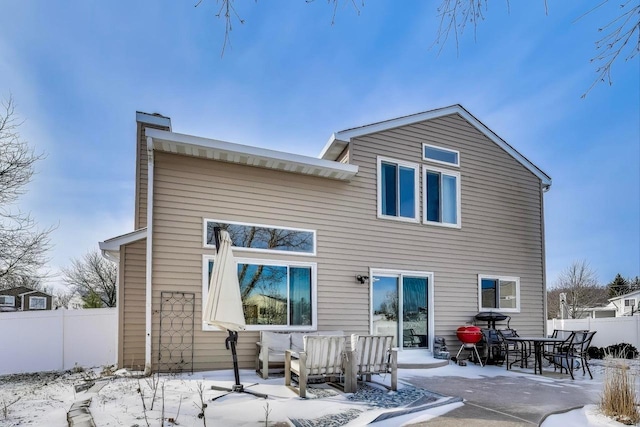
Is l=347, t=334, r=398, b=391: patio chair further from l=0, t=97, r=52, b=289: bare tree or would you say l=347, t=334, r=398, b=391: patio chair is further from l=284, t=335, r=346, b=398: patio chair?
l=0, t=97, r=52, b=289: bare tree

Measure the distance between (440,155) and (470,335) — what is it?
4.24 m

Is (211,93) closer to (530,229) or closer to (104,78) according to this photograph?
(104,78)

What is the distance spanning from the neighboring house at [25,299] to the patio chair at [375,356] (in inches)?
907

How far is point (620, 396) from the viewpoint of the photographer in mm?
4539

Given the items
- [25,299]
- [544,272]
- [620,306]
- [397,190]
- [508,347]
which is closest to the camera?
[508,347]

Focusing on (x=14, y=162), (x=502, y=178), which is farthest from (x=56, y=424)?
(x=502, y=178)

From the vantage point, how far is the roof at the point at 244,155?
7055 mm

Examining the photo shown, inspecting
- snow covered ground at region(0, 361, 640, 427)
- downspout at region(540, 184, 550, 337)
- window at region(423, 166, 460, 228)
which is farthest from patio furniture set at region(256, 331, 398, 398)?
downspout at region(540, 184, 550, 337)

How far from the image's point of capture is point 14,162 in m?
11.0

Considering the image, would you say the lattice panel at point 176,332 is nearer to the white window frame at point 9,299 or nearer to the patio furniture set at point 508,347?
the patio furniture set at point 508,347

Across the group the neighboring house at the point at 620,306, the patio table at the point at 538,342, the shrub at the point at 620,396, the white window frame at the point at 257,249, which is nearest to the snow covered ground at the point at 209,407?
the shrub at the point at 620,396

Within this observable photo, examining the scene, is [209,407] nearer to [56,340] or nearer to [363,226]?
[363,226]

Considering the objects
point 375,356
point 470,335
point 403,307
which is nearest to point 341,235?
point 403,307

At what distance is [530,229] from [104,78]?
11173mm
